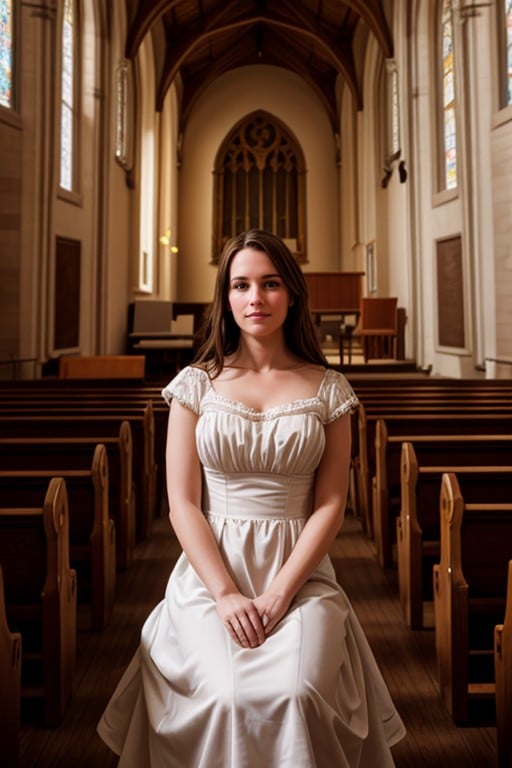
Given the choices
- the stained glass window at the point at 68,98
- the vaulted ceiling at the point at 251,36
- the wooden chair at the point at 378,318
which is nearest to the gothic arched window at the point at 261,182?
the vaulted ceiling at the point at 251,36

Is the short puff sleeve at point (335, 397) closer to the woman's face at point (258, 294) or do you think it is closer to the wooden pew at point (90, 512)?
the woman's face at point (258, 294)

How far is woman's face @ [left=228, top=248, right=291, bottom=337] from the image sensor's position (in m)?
1.80

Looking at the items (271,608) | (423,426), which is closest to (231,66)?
(423,426)

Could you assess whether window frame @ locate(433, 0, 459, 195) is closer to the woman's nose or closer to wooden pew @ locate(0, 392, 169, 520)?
wooden pew @ locate(0, 392, 169, 520)

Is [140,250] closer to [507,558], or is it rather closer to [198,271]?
[198,271]

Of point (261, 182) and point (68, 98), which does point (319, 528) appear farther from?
point (261, 182)

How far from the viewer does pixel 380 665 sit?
2.60 meters

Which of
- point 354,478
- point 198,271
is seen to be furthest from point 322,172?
point 354,478

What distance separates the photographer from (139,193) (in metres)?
13.8

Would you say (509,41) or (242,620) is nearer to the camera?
(242,620)

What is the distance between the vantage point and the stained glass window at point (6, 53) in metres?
8.36

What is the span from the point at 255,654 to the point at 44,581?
0.98 m

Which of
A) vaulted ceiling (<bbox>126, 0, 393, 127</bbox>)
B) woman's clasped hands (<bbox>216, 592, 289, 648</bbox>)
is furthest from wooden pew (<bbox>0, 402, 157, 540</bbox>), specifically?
vaulted ceiling (<bbox>126, 0, 393, 127</bbox>)

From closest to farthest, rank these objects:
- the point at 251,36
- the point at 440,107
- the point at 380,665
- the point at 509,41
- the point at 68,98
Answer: the point at 380,665 → the point at 509,41 → the point at 68,98 → the point at 440,107 → the point at 251,36
